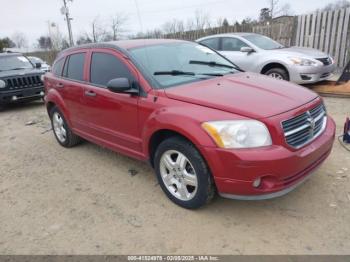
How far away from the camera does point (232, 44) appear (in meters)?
8.96

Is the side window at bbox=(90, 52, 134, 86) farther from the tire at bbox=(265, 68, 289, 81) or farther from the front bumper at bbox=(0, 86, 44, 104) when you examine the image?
the front bumper at bbox=(0, 86, 44, 104)

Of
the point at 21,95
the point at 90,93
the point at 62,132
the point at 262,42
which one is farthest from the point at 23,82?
the point at 262,42

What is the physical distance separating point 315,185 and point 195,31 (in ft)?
42.1

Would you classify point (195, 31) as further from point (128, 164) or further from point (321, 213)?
point (321, 213)

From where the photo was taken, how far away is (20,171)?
15.6 ft

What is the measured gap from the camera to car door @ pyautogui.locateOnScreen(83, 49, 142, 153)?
373cm

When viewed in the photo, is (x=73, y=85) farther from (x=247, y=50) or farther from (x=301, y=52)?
(x=301, y=52)

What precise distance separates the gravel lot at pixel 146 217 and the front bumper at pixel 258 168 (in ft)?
1.29

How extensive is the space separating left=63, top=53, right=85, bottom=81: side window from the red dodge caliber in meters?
0.04

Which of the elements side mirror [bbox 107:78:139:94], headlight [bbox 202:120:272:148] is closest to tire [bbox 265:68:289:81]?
side mirror [bbox 107:78:139:94]

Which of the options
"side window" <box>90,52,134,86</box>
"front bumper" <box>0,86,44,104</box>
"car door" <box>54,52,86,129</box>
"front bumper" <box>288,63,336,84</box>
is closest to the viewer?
"side window" <box>90,52,134,86</box>

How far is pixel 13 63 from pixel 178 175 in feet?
28.5

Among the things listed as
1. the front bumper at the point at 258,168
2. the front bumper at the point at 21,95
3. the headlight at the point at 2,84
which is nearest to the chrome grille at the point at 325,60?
the front bumper at the point at 258,168

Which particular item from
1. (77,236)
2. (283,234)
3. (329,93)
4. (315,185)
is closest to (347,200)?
(315,185)
